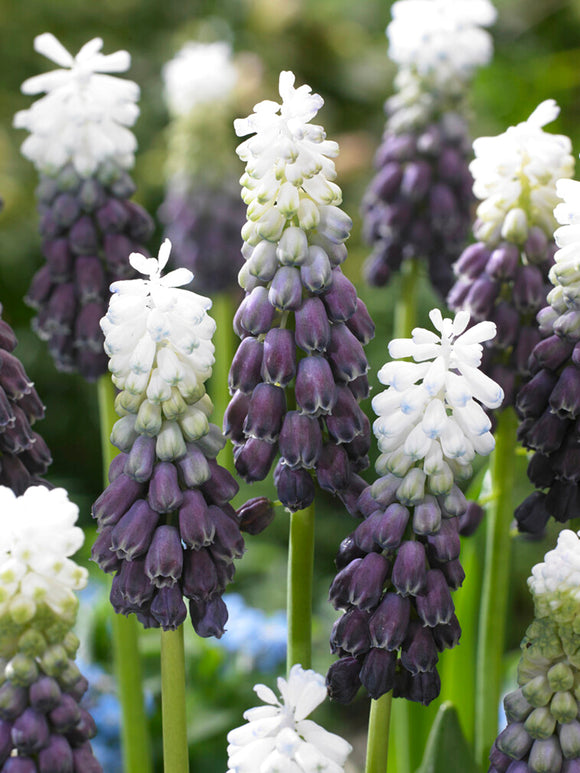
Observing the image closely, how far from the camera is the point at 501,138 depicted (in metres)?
2.24

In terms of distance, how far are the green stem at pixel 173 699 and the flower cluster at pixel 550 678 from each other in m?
0.55

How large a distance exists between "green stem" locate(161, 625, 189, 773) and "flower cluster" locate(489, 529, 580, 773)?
1.81 ft

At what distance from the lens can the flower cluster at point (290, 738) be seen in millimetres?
1583

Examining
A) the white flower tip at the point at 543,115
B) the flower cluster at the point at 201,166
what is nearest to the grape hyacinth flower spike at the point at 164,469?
the white flower tip at the point at 543,115

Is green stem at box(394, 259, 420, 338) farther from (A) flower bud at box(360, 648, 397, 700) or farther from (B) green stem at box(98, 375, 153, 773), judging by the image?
(A) flower bud at box(360, 648, 397, 700)

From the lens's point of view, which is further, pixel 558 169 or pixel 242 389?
pixel 558 169

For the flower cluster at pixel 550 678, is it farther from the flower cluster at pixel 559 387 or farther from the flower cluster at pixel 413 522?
the flower cluster at pixel 559 387

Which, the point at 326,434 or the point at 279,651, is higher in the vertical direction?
the point at 326,434

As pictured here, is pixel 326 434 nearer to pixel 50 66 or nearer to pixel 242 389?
pixel 242 389

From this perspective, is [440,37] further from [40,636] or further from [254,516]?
[40,636]

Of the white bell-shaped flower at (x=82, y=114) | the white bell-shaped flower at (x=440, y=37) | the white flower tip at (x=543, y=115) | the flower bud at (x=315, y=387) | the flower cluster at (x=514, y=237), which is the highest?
the white bell-shaped flower at (x=440, y=37)

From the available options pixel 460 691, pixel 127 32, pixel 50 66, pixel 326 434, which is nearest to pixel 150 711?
pixel 460 691

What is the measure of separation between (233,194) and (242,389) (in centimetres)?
363

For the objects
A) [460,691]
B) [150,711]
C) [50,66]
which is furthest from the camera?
[50,66]
